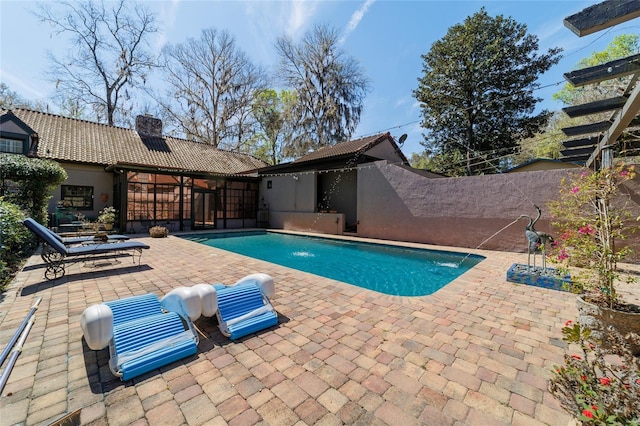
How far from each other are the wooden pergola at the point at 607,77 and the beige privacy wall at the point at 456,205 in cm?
158

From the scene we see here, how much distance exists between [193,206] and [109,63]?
12678 millimetres

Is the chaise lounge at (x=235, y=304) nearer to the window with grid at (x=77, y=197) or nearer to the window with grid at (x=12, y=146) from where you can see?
the window with grid at (x=77, y=197)

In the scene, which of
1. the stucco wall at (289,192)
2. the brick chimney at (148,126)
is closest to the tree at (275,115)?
the stucco wall at (289,192)

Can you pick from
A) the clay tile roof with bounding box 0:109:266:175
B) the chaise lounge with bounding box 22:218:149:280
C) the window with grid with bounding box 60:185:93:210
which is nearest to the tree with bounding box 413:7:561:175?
the clay tile roof with bounding box 0:109:266:175

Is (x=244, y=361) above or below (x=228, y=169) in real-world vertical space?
below

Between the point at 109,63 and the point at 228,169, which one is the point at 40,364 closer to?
the point at 228,169

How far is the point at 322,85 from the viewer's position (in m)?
20.2

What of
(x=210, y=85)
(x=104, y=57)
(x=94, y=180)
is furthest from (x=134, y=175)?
(x=210, y=85)

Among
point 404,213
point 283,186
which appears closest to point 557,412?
point 404,213

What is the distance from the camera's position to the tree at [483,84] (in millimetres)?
14469

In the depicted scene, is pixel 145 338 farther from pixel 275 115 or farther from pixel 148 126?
pixel 275 115

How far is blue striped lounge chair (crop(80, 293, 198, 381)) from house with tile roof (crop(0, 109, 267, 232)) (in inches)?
415

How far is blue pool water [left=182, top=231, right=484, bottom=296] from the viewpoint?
5.81 meters

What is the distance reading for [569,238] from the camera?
277cm
